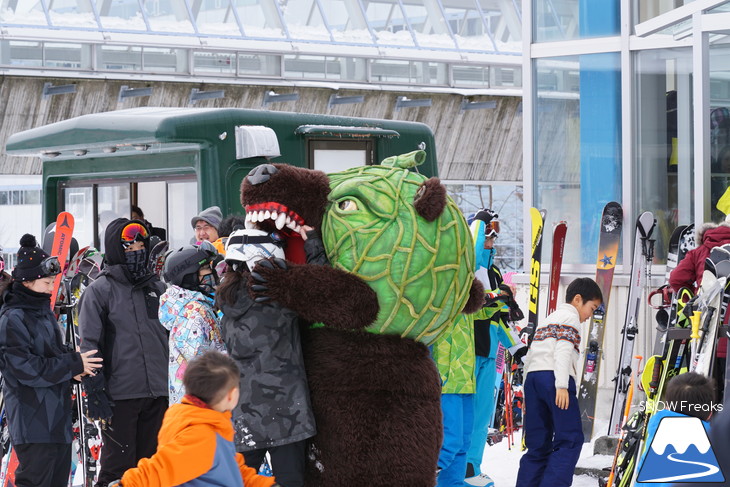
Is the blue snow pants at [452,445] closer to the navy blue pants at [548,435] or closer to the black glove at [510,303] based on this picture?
the navy blue pants at [548,435]

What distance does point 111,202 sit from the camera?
8.40 metres

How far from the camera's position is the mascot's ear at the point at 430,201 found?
3.63 metres

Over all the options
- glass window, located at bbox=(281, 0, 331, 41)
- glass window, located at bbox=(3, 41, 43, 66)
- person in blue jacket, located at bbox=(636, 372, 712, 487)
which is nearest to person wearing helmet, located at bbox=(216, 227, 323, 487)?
person in blue jacket, located at bbox=(636, 372, 712, 487)

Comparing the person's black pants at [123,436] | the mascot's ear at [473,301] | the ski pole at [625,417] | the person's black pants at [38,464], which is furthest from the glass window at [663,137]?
the person's black pants at [38,464]

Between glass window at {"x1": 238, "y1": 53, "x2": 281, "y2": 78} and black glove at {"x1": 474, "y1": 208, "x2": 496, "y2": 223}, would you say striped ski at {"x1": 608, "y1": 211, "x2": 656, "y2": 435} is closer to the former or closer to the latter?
black glove at {"x1": 474, "y1": 208, "x2": 496, "y2": 223}

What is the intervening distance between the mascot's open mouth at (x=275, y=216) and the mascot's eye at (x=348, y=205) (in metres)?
0.14

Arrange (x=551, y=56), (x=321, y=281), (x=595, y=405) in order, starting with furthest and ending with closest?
1. (x=551, y=56)
2. (x=595, y=405)
3. (x=321, y=281)

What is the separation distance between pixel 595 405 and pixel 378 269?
409cm

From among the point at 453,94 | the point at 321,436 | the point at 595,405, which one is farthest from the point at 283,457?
the point at 453,94

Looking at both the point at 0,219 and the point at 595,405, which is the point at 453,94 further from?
the point at 595,405

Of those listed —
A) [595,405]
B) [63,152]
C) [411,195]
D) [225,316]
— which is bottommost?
[595,405]

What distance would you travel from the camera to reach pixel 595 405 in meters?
7.26

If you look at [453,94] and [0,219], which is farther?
[453,94]

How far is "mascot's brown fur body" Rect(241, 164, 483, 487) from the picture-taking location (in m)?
3.54
